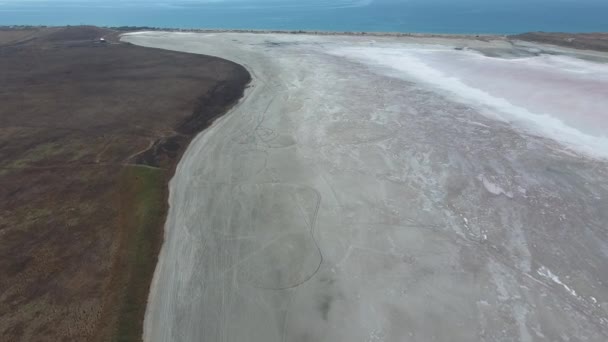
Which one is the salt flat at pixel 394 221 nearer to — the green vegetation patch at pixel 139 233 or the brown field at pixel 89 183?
the green vegetation patch at pixel 139 233

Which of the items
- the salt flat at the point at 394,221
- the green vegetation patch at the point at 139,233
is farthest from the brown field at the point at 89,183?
the salt flat at the point at 394,221

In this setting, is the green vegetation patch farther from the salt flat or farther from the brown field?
the salt flat

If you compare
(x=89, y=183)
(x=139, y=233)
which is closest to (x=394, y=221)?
(x=139, y=233)

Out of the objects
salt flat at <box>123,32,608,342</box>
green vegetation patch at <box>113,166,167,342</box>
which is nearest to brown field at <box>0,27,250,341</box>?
green vegetation patch at <box>113,166,167,342</box>

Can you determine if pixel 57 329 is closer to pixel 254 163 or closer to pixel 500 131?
pixel 254 163

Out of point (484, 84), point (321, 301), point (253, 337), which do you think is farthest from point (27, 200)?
point (484, 84)

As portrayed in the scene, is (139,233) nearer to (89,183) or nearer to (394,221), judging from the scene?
(89,183)
